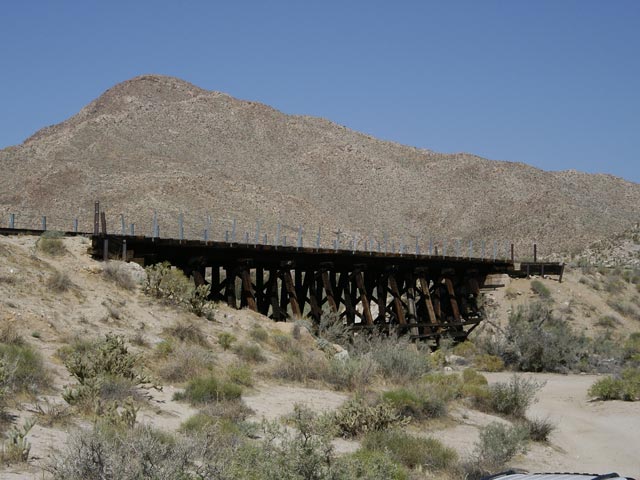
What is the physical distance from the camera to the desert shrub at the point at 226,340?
1845cm

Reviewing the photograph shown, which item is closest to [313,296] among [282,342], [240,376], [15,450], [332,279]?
[332,279]

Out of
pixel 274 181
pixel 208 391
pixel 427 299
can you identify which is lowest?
pixel 208 391

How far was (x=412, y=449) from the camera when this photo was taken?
11.8 meters

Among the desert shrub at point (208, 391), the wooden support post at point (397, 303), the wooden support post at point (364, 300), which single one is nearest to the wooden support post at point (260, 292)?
the wooden support post at point (364, 300)

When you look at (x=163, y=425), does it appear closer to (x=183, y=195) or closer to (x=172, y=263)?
(x=172, y=263)

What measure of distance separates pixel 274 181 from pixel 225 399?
281 ft

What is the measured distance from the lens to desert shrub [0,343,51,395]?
11.6 metres

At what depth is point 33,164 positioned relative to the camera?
90188 millimetres

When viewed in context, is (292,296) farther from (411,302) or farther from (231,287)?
(411,302)

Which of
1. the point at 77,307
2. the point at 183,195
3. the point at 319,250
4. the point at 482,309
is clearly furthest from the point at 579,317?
the point at 183,195

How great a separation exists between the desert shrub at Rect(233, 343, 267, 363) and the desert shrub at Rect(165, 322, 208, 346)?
771 mm

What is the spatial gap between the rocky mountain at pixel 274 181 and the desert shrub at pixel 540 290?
29325 mm

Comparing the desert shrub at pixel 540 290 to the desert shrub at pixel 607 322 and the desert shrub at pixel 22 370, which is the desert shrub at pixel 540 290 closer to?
the desert shrub at pixel 607 322

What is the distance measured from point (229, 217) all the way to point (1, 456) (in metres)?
69.2
